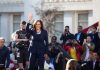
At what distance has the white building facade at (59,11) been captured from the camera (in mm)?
31294

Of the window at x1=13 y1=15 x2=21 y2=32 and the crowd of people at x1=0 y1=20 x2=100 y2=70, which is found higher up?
the window at x1=13 y1=15 x2=21 y2=32

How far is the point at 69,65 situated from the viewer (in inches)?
495

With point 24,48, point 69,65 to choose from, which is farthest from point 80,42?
point 69,65

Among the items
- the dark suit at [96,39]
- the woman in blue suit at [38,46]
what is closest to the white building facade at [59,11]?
the dark suit at [96,39]

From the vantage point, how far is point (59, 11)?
32.2 meters

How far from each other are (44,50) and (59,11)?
14194 millimetres

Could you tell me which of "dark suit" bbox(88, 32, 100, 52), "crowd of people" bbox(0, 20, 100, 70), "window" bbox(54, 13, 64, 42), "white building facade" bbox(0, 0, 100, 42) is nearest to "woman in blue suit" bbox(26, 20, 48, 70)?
"crowd of people" bbox(0, 20, 100, 70)

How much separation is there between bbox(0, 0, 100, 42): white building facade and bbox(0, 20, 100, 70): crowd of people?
26.6 feet

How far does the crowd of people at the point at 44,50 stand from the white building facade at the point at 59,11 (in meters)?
8.12

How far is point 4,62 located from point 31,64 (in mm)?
1125

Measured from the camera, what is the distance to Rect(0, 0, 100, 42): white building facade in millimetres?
31294

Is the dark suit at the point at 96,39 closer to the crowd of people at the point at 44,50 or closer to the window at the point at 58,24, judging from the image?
the crowd of people at the point at 44,50

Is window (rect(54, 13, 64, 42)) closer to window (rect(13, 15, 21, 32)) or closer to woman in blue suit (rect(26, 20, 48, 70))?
window (rect(13, 15, 21, 32))

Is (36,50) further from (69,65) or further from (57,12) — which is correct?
(57,12)
